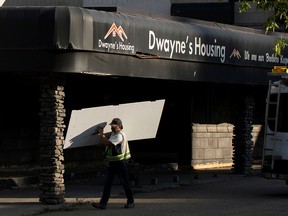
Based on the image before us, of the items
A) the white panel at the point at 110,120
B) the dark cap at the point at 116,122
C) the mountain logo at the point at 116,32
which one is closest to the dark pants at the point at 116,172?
the dark cap at the point at 116,122

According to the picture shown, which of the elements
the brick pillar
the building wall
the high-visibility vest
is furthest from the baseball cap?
the building wall

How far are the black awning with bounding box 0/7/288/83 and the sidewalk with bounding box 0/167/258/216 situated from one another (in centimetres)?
277

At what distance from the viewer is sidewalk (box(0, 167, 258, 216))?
596 inches

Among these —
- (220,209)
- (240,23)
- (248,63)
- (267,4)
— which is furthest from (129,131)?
(240,23)

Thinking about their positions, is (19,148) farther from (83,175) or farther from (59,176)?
(59,176)

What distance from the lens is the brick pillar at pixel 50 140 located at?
619 inches

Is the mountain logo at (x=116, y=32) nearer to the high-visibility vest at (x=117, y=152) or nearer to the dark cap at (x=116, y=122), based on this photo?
the dark cap at (x=116, y=122)

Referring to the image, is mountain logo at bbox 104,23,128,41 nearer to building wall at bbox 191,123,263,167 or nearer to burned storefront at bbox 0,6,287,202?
burned storefront at bbox 0,6,287,202

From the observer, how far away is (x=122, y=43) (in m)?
16.8

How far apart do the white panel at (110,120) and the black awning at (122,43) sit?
0.80 m

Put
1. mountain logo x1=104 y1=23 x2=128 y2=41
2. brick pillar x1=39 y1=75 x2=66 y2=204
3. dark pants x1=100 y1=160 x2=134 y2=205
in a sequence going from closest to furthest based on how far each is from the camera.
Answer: dark pants x1=100 y1=160 x2=134 y2=205 < brick pillar x1=39 y1=75 x2=66 y2=204 < mountain logo x1=104 y1=23 x2=128 y2=41

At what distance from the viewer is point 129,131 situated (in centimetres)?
1680

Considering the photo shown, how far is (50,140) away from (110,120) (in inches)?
54.0

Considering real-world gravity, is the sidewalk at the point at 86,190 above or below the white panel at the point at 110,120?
below
